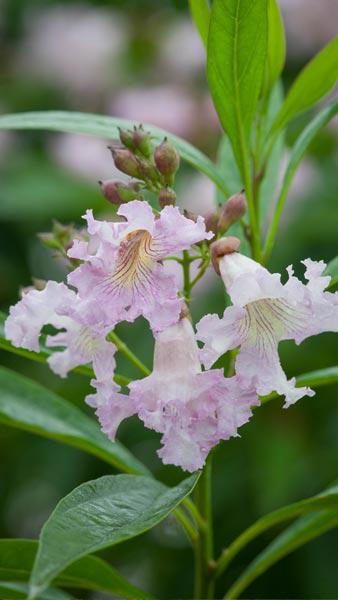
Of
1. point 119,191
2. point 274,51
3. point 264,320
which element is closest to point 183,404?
point 264,320

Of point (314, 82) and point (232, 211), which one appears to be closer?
point (232, 211)

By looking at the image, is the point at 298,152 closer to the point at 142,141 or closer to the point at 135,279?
the point at 142,141

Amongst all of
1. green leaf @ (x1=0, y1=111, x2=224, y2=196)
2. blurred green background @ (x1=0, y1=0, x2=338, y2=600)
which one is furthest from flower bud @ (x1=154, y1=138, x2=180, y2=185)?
blurred green background @ (x1=0, y1=0, x2=338, y2=600)

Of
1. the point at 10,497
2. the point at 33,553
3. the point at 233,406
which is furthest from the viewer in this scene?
the point at 10,497

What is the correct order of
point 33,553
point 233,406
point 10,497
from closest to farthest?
point 233,406
point 33,553
point 10,497

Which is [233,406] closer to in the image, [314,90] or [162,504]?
[162,504]

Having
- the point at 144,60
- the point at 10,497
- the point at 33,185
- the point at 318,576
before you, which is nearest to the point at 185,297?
the point at 318,576
